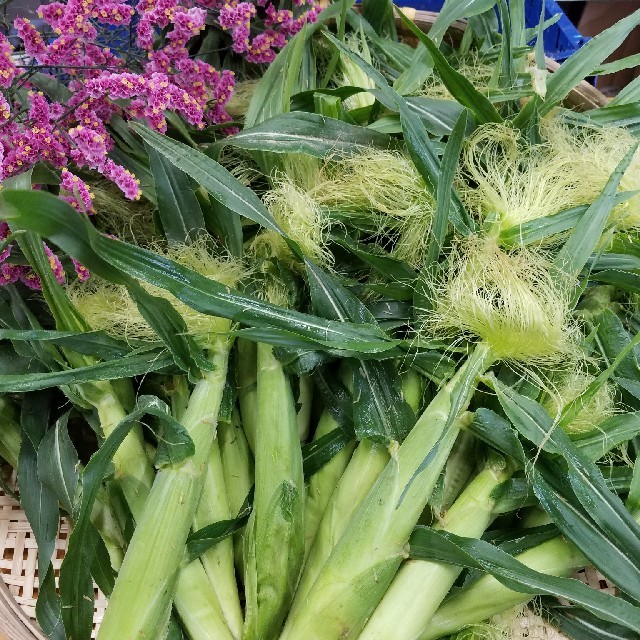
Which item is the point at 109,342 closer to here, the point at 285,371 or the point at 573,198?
the point at 285,371

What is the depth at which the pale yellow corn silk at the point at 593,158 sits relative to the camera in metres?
0.97

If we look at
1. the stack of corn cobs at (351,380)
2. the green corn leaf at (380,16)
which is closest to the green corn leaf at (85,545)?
the stack of corn cobs at (351,380)

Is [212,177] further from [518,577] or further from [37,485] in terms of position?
[518,577]

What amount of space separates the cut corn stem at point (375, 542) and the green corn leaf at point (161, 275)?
0.12 meters

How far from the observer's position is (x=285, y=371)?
2.77 ft

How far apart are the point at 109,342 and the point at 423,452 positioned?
41 cm

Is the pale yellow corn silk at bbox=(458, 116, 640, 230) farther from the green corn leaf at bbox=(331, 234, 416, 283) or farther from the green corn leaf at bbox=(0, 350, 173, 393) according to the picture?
the green corn leaf at bbox=(0, 350, 173, 393)

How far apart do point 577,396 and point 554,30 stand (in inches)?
49.8

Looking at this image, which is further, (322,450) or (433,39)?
(433,39)

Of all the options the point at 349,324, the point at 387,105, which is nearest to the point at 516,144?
the point at 387,105

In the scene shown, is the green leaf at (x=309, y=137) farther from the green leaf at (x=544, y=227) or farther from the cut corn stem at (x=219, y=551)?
the cut corn stem at (x=219, y=551)

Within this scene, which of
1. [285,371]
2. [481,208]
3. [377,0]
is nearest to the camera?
[285,371]

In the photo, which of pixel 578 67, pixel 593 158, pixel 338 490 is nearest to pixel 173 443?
pixel 338 490

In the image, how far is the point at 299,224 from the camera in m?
0.92
